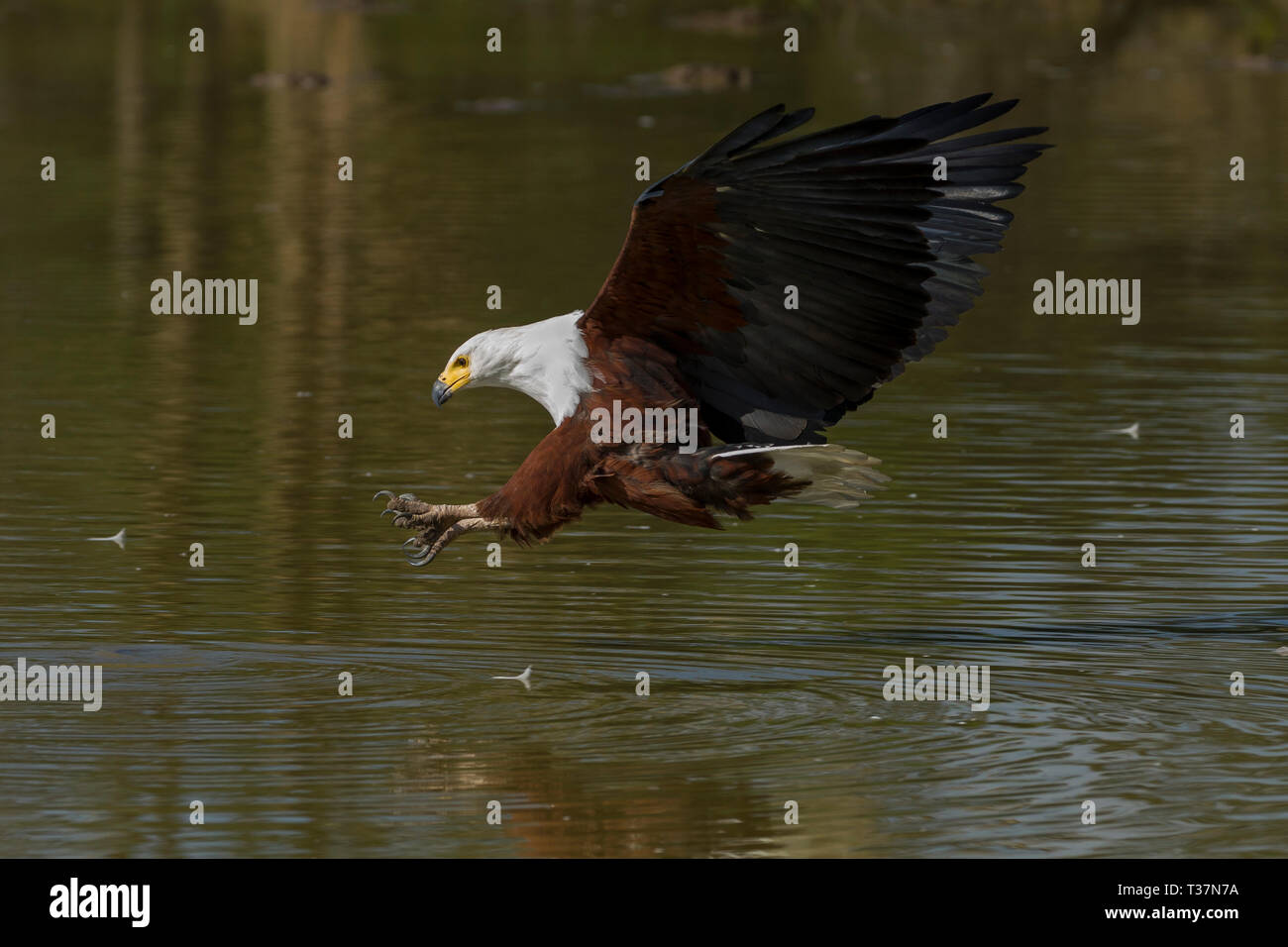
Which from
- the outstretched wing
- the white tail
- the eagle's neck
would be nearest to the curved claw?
the eagle's neck

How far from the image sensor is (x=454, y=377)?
9.38 m

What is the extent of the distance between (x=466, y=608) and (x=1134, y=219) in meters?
15.8

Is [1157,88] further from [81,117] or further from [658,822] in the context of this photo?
[658,822]

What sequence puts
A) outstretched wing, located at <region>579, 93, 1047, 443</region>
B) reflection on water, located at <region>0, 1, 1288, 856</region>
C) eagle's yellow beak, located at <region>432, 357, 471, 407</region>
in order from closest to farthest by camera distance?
reflection on water, located at <region>0, 1, 1288, 856</region>
outstretched wing, located at <region>579, 93, 1047, 443</region>
eagle's yellow beak, located at <region>432, 357, 471, 407</region>

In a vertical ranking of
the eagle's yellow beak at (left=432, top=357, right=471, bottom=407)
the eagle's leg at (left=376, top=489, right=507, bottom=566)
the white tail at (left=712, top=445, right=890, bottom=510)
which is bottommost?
the eagle's leg at (left=376, top=489, right=507, bottom=566)

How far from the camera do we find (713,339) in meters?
9.55

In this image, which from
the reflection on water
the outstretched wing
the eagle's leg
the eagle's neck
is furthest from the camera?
the eagle's leg

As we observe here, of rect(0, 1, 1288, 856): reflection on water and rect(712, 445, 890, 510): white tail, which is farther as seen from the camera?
rect(712, 445, 890, 510): white tail

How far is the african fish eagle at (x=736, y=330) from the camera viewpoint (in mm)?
9000

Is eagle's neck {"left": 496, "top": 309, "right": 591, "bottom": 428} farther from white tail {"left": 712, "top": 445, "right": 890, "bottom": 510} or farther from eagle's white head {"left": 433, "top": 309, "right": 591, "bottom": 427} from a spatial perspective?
white tail {"left": 712, "top": 445, "right": 890, "bottom": 510}

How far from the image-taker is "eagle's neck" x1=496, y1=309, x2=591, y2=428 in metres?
9.24

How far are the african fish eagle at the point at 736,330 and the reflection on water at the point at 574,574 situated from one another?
2.66 feet

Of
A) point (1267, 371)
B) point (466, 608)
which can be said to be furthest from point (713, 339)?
point (1267, 371)

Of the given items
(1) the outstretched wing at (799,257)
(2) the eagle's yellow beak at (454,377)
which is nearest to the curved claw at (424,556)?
(2) the eagle's yellow beak at (454,377)
